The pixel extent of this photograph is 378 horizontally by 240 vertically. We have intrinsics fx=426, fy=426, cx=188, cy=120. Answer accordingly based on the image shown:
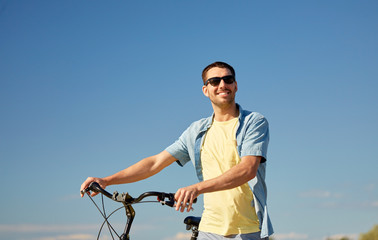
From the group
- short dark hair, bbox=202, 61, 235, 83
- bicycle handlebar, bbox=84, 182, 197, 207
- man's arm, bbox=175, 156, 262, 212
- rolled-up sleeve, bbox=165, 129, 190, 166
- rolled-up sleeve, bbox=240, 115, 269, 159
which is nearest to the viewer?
man's arm, bbox=175, 156, 262, 212

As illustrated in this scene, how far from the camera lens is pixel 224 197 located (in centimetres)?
421

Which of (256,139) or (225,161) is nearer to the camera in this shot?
(256,139)

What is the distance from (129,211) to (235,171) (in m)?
1.02

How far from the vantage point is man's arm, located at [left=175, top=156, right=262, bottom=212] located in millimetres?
3299

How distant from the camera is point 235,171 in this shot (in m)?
3.75

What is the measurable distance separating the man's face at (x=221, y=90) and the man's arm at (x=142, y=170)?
0.86m

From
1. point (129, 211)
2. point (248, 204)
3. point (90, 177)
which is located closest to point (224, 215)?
point (248, 204)

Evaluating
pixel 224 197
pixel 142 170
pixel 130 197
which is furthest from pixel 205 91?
pixel 130 197

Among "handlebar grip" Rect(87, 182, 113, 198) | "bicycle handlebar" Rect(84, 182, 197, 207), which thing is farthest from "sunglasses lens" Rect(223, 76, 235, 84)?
"handlebar grip" Rect(87, 182, 113, 198)

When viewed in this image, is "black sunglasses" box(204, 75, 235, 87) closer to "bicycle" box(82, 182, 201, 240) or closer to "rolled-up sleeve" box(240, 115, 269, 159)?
"rolled-up sleeve" box(240, 115, 269, 159)

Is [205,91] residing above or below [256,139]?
above

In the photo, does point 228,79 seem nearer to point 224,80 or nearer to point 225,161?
point 224,80

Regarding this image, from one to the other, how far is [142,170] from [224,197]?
104 centimetres

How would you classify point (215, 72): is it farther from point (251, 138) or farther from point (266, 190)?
point (266, 190)
